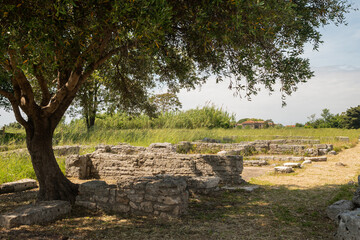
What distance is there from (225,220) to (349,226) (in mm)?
2479

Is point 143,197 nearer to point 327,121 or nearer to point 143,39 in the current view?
point 143,39

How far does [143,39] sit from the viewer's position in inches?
217

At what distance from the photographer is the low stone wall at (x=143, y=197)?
6.41m

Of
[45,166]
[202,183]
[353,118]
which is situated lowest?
[202,183]

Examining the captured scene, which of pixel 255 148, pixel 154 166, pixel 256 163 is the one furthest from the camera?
pixel 255 148

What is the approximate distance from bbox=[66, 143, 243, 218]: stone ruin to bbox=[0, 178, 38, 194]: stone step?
1.75m

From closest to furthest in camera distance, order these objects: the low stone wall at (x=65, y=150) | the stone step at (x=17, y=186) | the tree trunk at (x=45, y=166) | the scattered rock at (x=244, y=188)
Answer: the tree trunk at (x=45, y=166) → the scattered rock at (x=244, y=188) → the stone step at (x=17, y=186) → the low stone wall at (x=65, y=150)

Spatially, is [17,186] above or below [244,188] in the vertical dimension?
above

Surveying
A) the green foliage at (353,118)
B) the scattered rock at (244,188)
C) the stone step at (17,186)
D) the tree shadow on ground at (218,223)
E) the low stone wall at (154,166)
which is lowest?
the tree shadow on ground at (218,223)

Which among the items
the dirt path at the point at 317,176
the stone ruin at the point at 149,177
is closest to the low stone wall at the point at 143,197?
the stone ruin at the point at 149,177

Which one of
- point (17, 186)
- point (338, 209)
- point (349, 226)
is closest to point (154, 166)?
point (17, 186)

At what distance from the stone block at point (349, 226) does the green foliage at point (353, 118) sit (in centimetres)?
4550

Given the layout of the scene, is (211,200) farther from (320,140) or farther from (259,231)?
(320,140)

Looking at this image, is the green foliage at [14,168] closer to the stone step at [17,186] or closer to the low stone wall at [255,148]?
the stone step at [17,186]
